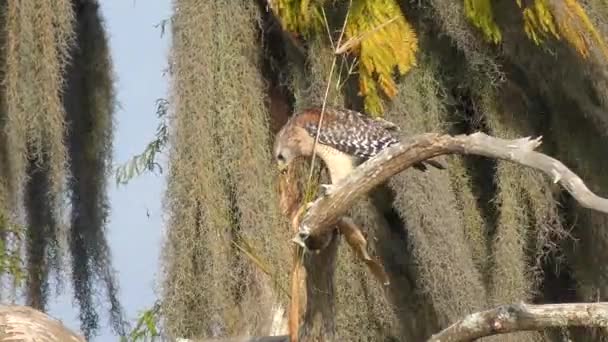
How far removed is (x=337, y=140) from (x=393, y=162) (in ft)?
2.75

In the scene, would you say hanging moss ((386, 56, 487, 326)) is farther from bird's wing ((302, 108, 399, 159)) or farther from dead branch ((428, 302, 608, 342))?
dead branch ((428, 302, 608, 342))

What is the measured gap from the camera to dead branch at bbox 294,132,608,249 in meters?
5.16

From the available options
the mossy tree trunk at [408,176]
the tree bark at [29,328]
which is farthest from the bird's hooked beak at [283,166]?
the tree bark at [29,328]

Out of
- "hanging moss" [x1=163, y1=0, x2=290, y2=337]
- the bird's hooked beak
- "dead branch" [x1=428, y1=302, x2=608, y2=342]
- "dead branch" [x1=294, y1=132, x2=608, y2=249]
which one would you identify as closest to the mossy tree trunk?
"hanging moss" [x1=163, y1=0, x2=290, y2=337]

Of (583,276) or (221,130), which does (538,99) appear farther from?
(221,130)

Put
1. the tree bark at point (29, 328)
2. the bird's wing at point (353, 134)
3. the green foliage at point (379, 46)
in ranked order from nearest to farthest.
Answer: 1. the tree bark at point (29, 328)
2. the bird's wing at point (353, 134)
3. the green foliage at point (379, 46)

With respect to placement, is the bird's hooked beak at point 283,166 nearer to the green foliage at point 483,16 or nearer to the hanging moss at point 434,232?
the hanging moss at point 434,232

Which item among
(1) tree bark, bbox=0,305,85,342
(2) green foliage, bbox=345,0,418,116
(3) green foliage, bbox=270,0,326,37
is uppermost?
(3) green foliage, bbox=270,0,326,37

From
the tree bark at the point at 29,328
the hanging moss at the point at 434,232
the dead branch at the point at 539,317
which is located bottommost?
the dead branch at the point at 539,317

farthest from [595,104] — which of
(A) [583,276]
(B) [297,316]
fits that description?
(B) [297,316]

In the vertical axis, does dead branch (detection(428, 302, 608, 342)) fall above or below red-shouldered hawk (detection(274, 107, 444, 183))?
below

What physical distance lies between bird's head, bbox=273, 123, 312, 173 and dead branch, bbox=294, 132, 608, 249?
2.71 ft

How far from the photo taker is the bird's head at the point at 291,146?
20.2ft

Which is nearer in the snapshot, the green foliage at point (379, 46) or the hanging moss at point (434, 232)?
the green foliage at point (379, 46)
